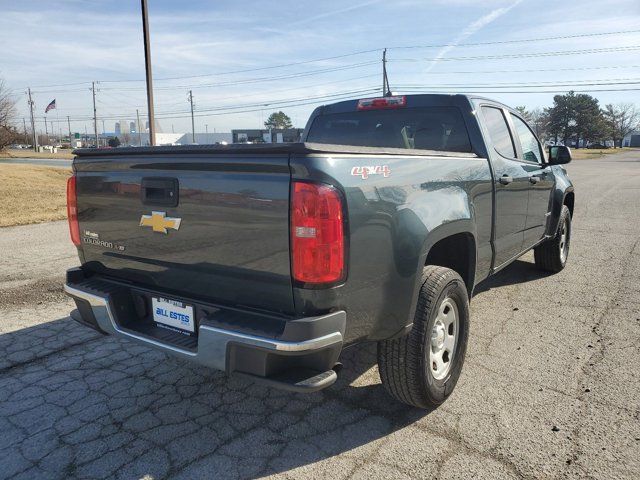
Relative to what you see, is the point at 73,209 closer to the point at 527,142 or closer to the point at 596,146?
the point at 527,142

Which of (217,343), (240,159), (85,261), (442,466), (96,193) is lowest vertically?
(442,466)

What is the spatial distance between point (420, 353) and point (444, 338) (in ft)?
1.37

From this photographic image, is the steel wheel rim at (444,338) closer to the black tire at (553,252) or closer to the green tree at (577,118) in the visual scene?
the black tire at (553,252)

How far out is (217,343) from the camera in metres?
2.24

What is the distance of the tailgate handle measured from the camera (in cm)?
253

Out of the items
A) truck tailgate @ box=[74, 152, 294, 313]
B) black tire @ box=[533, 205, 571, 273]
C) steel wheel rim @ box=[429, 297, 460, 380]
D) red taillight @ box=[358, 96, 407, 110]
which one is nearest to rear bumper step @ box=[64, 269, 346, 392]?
truck tailgate @ box=[74, 152, 294, 313]

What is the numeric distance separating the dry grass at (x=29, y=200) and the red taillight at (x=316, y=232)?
30.7 feet

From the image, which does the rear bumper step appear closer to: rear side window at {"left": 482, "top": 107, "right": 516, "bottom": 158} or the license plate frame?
the license plate frame

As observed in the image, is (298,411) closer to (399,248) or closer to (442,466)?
(442,466)

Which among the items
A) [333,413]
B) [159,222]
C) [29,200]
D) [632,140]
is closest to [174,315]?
[159,222]

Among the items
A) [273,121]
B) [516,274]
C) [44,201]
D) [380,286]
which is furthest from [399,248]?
[273,121]

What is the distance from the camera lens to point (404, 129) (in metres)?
4.04

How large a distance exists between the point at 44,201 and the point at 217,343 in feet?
41.0

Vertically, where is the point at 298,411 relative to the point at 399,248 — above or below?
below
